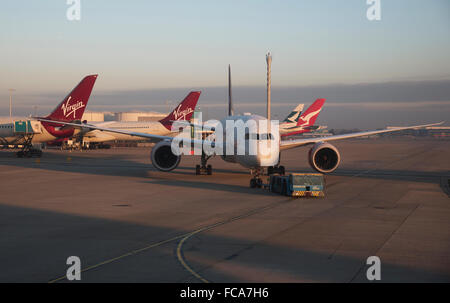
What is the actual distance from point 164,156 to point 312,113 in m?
55.9

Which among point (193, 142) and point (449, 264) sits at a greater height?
point (193, 142)

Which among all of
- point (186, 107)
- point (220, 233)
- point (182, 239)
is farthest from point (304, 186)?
point (186, 107)

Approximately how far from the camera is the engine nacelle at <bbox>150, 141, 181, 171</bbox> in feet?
102

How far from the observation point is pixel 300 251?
12320 millimetres

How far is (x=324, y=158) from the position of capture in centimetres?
3002

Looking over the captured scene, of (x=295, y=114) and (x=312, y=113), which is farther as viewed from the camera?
(x=295, y=114)

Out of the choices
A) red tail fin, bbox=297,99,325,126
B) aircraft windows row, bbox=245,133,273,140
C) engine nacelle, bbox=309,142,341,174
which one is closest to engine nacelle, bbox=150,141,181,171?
aircraft windows row, bbox=245,133,273,140

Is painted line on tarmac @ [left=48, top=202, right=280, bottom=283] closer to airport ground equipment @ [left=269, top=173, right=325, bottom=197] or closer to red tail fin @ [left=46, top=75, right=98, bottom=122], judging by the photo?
airport ground equipment @ [left=269, top=173, right=325, bottom=197]

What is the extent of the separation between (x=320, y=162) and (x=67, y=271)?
71.0ft

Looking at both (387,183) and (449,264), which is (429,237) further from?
(387,183)

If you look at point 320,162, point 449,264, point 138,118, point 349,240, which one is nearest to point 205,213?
point 349,240

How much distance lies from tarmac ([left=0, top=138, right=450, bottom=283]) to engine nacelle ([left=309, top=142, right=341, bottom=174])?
7.20 ft

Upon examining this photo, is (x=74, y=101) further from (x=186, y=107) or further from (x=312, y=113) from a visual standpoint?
(x=312, y=113)

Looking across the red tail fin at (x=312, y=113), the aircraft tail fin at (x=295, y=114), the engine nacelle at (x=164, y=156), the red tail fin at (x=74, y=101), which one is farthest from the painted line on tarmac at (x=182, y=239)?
the aircraft tail fin at (x=295, y=114)
